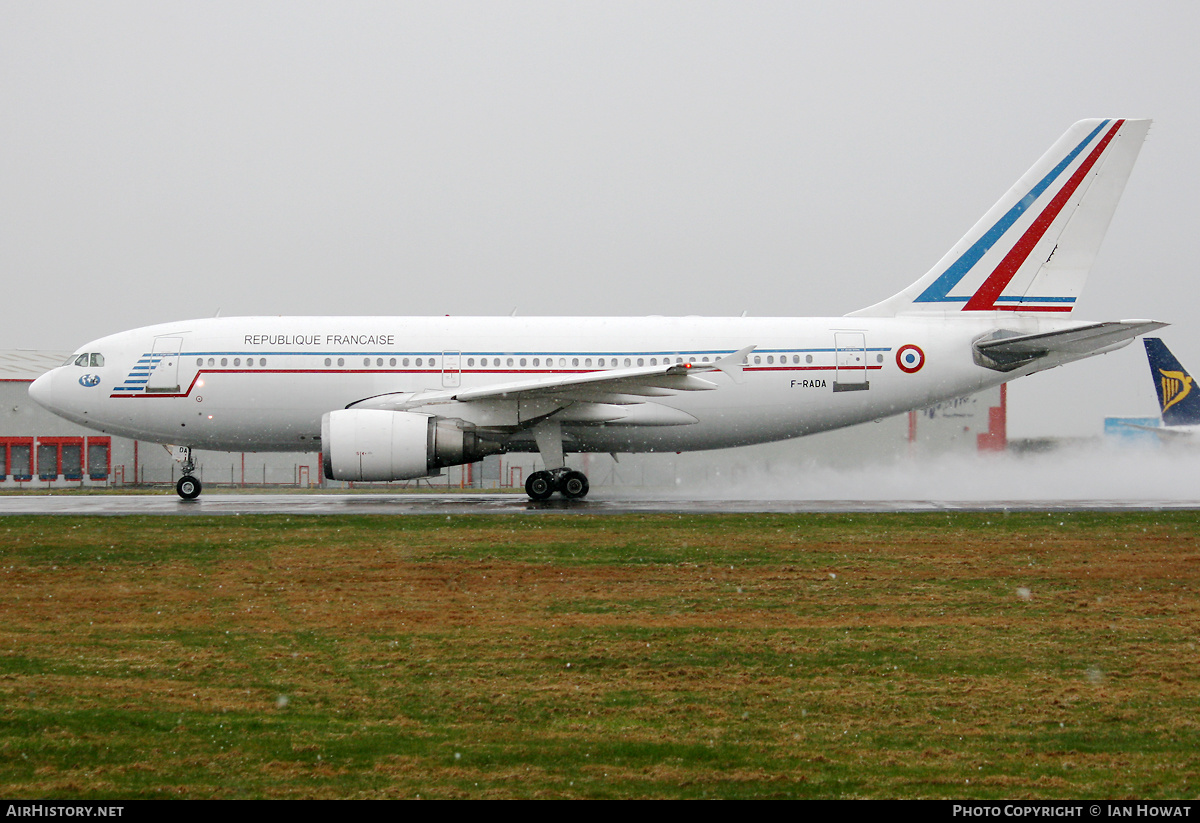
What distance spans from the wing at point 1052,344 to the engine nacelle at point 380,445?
11.5m

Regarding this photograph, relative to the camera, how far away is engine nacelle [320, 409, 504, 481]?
18438 millimetres

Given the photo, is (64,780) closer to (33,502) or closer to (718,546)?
(718,546)

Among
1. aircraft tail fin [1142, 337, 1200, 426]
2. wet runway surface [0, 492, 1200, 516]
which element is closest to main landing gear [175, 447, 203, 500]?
wet runway surface [0, 492, 1200, 516]

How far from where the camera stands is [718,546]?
489 inches

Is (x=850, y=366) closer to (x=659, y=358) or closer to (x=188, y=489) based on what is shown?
(x=659, y=358)

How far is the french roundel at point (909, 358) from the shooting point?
20938 millimetres

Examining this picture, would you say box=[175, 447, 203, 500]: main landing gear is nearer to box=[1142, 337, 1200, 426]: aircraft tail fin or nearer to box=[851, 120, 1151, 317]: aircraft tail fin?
box=[851, 120, 1151, 317]: aircraft tail fin

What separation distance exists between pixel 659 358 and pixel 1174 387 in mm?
18808

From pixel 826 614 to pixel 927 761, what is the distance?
3.47 meters

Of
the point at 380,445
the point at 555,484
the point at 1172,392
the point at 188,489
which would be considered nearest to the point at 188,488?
the point at 188,489

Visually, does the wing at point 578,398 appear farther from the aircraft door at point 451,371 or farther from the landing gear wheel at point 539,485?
the landing gear wheel at point 539,485

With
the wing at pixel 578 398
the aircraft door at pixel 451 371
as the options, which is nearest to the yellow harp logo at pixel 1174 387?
the wing at pixel 578 398

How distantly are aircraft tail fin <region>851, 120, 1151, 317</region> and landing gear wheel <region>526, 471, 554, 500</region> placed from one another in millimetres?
9108
